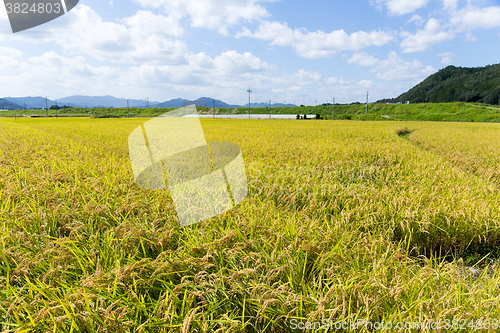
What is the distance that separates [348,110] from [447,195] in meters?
84.8

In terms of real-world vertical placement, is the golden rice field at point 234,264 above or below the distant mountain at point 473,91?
below

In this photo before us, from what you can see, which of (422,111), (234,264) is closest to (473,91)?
(422,111)

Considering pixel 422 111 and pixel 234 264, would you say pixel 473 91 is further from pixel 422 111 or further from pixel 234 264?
pixel 234 264

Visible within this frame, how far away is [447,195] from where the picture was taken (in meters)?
4.02

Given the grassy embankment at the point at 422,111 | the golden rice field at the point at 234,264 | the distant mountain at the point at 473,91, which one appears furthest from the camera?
the distant mountain at the point at 473,91

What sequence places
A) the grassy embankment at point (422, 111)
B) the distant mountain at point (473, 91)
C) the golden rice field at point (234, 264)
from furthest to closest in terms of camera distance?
the distant mountain at point (473, 91) → the grassy embankment at point (422, 111) → the golden rice field at point (234, 264)

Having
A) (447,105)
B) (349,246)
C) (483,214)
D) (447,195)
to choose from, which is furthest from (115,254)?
(447,105)

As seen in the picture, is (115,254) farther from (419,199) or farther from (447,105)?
(447,105)

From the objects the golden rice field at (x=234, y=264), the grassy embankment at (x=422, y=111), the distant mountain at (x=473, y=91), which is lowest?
the golden rice field at (x=234, y=264)


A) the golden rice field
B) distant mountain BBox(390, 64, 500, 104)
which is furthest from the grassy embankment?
distant mountain BBox(390, 64, 500, 104)

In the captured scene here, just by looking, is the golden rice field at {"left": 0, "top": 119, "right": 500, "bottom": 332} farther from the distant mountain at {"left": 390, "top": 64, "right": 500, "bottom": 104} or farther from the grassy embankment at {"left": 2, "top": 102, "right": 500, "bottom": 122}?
the distant mountain at {"left": 390, "top": 64, "right": 500, "bottom": 104}

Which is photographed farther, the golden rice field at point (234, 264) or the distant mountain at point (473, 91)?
the distant mountain at point (473, 91)

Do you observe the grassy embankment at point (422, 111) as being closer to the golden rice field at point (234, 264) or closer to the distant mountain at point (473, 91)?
the golden rice field at point (234, 264)

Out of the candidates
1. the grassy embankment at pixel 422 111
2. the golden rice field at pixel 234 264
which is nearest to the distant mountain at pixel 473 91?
the grassy embankment at pixel 422 111
